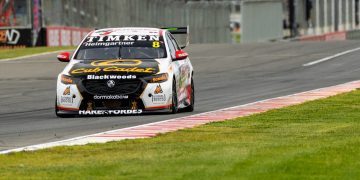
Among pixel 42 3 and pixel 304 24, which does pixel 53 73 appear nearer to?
pixel 42 3

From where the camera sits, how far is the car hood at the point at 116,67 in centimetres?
1812

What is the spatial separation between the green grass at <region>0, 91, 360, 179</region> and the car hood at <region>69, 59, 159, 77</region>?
9.75ft

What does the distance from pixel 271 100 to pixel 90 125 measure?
18.7ft

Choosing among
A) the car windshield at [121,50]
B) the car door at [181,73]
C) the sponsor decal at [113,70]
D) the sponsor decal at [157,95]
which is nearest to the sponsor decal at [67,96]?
the sponsor decal at [113,70]

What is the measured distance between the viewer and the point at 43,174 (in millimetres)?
10375

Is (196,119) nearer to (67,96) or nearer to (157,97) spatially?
(157,97)

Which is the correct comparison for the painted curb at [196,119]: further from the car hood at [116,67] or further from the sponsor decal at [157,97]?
the car hood at [116,67]

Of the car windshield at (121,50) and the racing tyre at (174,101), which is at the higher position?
the car windshield at (121,50)

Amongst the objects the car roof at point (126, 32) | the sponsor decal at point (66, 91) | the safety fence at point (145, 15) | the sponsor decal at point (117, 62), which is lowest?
the safety fence at point (145, 15)

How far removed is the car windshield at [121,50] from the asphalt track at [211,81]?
1.16 meters

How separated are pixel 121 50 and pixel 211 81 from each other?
1041cm

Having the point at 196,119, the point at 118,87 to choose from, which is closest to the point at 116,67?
the point at 118,87

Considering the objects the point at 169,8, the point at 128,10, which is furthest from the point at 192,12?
the point at 128,10

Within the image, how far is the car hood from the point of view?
18.1m
